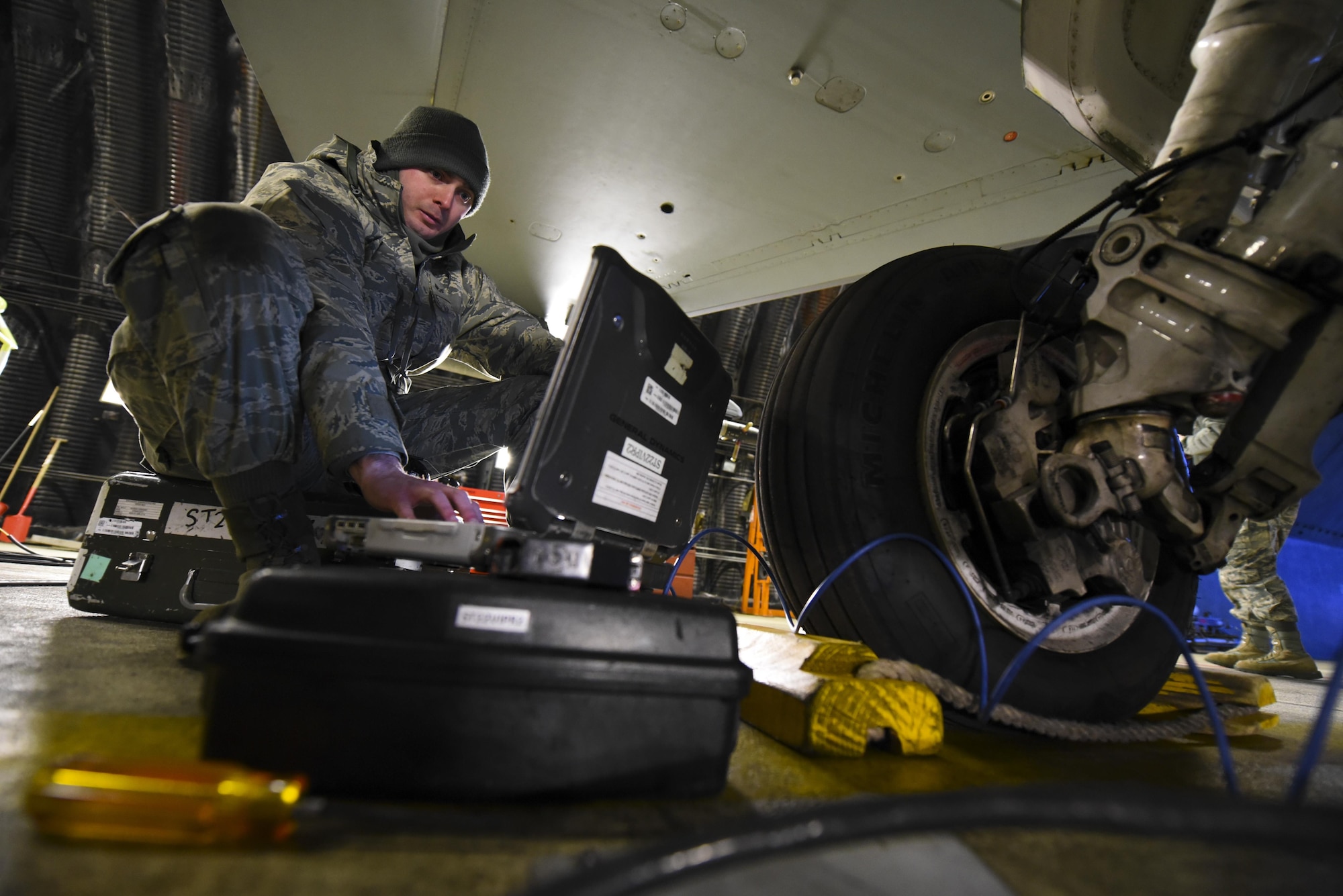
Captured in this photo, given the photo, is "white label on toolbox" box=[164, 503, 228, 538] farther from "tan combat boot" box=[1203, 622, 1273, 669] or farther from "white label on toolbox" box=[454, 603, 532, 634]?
"tan combat boot" box=[1203, 622, 1273, 669]

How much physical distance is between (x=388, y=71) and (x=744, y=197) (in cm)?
93

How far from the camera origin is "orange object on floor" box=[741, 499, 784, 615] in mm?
4191

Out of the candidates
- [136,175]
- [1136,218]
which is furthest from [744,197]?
[136,175]

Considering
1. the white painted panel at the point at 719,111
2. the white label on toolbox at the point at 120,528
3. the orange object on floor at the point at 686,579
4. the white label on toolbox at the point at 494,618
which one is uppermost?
the white painted panel at the point at 719,111

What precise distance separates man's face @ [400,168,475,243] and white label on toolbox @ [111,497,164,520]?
76 cm

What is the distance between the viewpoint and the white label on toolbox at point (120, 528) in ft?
3.85

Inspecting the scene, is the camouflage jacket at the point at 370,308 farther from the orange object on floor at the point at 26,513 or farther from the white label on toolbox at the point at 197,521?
the orange object on floor at the point at 26,513

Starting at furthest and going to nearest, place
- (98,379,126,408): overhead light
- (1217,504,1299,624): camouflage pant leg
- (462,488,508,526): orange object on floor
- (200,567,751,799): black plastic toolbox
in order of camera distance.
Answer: (98,379,126,408): overhead light
(462,488,508,526): orange object on floor
(1217,504,1299,624): camouflage pant leg
(200,567,751,799): black plastic toolbox

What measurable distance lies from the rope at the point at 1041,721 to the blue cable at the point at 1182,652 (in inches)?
1.1

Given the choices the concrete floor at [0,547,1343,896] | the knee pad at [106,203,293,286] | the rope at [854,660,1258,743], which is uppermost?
the knee pad at [106,203,293,286]

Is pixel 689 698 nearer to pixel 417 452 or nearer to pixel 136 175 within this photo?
pixel 417 452

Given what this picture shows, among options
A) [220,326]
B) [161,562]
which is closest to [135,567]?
[161,562]

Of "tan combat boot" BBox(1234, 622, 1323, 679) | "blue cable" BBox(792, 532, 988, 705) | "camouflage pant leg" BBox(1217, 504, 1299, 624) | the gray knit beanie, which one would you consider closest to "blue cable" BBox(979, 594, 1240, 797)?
"blue cable" BBox(792, 532, 988, 705)

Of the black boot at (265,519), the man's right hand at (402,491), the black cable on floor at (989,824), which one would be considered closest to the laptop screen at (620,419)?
the man's right hand at (402,491)
